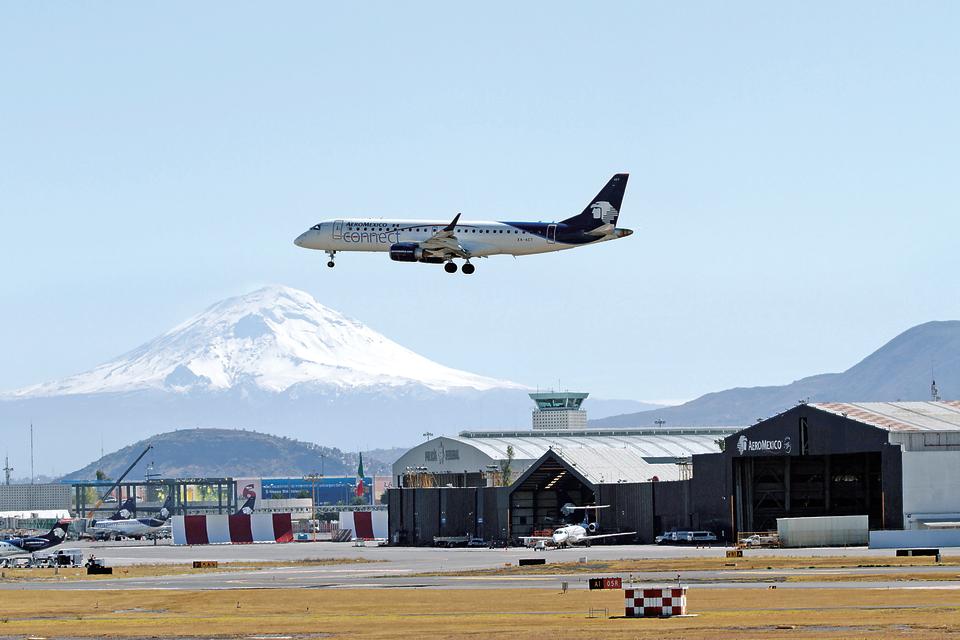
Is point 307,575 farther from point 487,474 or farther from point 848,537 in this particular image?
point 487,474

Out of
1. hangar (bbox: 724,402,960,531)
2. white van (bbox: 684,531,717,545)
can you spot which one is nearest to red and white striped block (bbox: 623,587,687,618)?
hangar (bbox: 724,402,960,531)

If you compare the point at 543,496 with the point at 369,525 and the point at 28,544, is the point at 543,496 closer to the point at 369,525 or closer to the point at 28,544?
the point at 369,525

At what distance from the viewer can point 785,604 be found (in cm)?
6319

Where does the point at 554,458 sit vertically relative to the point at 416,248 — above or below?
below

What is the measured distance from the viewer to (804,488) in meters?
146

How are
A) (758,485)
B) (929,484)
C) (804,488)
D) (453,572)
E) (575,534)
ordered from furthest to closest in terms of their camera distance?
(804,488), (758,485), (575,534), (929,484), (453,572)

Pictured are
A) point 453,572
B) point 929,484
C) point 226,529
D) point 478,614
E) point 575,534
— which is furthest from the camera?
point 226,529

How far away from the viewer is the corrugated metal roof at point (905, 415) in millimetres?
128125

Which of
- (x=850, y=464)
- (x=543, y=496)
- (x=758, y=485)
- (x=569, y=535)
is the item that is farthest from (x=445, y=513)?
Result: (x=850, y=464)

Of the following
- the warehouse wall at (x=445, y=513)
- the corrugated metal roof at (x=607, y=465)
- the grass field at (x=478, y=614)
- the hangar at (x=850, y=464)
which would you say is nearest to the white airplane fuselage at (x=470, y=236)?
the hangar at (x=850, y=464)

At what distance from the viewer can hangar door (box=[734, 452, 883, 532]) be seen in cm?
14112

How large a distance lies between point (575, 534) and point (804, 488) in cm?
2195

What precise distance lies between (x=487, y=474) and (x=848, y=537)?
256 feet

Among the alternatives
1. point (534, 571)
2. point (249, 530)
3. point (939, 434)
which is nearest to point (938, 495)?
point (939, 434)
